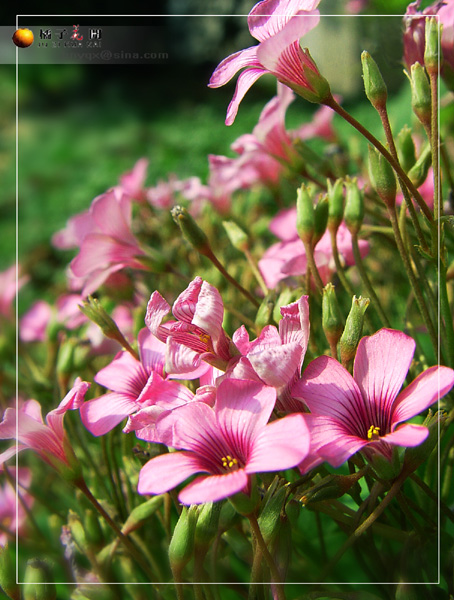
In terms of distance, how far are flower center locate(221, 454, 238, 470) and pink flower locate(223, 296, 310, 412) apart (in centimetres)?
5

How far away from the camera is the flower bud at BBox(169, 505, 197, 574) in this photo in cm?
34

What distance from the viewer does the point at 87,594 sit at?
16.3 inches

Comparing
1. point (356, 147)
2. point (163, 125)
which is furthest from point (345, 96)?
point (163, 125)

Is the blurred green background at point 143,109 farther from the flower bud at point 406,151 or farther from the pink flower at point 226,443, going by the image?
the pink flower at point 226,443

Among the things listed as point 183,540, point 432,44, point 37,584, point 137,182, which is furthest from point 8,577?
point 137,182

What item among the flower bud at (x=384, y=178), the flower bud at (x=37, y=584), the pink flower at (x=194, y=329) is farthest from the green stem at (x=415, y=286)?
the flower bud at (x=37, y=584)

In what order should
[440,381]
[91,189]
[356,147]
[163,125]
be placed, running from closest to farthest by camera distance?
[440,381] < [356,147] < [163,125] < [91,189]

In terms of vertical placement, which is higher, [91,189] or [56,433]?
[91,189]

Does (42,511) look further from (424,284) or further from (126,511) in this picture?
(424,284)

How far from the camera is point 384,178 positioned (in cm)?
43

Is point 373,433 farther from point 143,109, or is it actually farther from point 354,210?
point 143,109

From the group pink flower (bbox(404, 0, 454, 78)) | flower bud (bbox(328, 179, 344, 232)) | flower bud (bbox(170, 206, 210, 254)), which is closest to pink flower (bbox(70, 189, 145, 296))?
flower bud (bbox(170, 206, 210, 254))

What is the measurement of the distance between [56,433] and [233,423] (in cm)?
14

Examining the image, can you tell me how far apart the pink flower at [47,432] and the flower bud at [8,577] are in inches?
3.0
